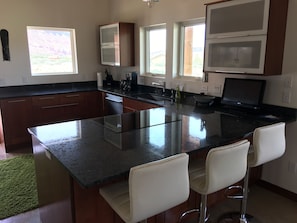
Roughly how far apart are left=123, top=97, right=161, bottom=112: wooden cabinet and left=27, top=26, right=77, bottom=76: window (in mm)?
1645

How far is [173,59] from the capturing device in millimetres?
3914

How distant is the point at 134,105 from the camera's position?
400cm

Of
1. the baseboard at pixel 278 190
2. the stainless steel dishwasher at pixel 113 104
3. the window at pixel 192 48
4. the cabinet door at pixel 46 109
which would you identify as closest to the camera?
the baseboard at pixel 278 190

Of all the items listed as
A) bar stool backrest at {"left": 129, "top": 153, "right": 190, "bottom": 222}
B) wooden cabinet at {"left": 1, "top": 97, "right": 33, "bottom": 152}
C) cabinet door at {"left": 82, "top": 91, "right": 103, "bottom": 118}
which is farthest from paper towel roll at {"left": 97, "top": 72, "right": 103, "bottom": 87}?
bar stool backrest at {"left": 129, "top": 153, "right": 190, "bottom": 222}

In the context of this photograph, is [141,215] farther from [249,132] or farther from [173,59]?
[173,59]

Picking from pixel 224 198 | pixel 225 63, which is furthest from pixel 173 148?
pixel 225 63

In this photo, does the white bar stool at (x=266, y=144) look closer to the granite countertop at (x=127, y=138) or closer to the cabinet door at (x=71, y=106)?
the granite countertop at (x=127, y=138)

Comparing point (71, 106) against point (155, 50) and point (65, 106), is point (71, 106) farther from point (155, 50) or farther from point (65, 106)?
point (155, 50)

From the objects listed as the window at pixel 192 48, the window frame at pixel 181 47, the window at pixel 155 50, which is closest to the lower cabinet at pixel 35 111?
the window at pixel 155 50

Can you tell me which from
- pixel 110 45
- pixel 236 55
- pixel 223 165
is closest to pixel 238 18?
pixel 236 55

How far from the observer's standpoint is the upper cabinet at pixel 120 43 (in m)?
4.51

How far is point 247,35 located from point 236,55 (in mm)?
244

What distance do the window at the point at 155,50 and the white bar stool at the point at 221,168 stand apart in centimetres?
278

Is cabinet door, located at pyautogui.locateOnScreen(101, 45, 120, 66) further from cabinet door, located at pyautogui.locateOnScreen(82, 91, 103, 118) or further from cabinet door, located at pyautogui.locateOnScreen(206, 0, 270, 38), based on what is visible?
cabinet door, located at pyautogui.locateOnScreen(206, 0, 270, 38)
